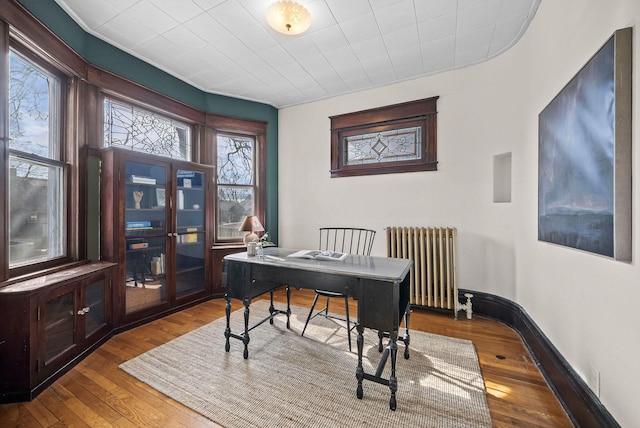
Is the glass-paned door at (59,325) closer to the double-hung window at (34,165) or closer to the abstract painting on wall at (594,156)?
the double-hung window at (34,165)

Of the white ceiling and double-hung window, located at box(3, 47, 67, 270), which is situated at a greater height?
the white ceiling

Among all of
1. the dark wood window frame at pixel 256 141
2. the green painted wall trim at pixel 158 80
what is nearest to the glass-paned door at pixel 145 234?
the dark wood window frame at pixel 256 141

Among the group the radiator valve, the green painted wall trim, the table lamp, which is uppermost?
the green painted wall trim

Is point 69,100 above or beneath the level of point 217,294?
above

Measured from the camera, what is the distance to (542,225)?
204 centimetres

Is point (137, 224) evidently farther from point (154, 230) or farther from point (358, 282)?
point (358, 282)

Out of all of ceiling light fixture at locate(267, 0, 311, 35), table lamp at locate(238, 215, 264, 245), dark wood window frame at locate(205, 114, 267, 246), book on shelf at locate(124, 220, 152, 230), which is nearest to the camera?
ceiling light fixture at locate(267, 0, 311, 35)

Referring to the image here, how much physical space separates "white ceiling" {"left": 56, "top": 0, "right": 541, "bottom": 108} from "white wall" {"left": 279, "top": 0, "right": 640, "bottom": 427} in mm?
285

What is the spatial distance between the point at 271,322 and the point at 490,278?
2521mm

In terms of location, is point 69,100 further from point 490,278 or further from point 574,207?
point 490,278

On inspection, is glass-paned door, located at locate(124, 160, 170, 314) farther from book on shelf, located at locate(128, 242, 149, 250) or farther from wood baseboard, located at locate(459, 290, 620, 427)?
wood baseboard, located at locate(459, 290, 620, 427)

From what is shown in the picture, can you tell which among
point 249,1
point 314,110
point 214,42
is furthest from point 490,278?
point 214,42

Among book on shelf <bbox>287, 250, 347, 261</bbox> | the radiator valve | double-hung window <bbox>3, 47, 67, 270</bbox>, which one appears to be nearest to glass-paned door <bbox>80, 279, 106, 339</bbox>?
double-hung window <bbox>3, 47, 67, 270</bbox>

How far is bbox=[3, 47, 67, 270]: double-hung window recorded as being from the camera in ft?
6.47
